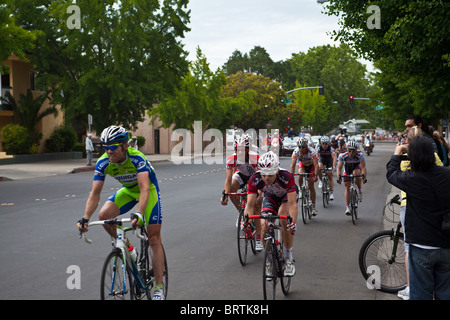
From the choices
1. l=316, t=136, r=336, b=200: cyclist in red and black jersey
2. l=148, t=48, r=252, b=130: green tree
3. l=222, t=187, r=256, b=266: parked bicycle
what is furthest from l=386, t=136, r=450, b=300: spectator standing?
l=148, t=48, r=252, b=130: green tree

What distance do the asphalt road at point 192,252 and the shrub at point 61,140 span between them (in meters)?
23.9

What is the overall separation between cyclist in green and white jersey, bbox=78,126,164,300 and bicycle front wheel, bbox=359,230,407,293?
8.45 ft

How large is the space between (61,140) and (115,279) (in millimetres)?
36351

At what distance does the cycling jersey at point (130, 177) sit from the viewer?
18.2 ft

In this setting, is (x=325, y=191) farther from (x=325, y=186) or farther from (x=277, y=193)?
(x=277, y=193)

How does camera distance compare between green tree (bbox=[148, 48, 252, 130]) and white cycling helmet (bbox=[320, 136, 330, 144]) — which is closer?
white cycling helmet (bbox=[320, 136, 330, 144])

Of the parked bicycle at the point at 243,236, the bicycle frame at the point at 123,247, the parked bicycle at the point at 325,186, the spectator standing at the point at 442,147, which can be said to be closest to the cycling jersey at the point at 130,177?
the bicycle frame at the point at 123,247

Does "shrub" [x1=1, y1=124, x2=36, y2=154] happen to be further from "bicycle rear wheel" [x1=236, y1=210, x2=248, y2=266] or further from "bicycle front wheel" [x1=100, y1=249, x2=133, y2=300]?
"bicycle front wheel" [x1=100, y1=249, x2=133, y2=300]

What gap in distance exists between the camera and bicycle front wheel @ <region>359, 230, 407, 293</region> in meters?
6.43

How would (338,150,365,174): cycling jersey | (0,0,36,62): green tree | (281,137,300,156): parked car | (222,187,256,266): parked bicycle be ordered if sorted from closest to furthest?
(222,187,256,266): parked bicycle, (338,150,365,174): cycling jersey, (0,0,36,62): green tree, (281,137,300,156): parked car

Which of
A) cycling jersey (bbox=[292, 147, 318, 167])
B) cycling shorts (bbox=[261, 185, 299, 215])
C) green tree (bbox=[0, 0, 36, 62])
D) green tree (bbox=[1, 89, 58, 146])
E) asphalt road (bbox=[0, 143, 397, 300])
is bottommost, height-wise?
asphalt road (bbox=[0, 143, 397, 300])

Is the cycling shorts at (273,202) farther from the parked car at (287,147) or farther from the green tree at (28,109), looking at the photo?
the parked car at (287,147)

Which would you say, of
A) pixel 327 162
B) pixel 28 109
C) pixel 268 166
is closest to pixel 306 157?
pixel 327 162

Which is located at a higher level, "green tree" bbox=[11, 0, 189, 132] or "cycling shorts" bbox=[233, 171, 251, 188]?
"green tree" bbox=[11, 0, 189, 132]
